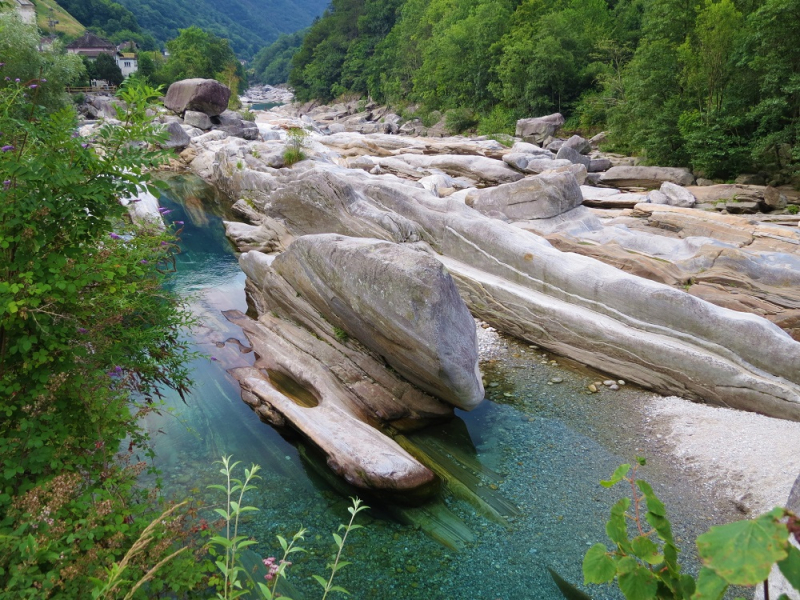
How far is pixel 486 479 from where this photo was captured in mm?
6695

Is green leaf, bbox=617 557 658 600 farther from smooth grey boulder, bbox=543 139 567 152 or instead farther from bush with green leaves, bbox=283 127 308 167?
smooth grey boulder, bbox=543 139 567 152

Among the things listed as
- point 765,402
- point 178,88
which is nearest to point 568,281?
point 765,402

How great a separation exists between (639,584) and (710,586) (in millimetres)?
480

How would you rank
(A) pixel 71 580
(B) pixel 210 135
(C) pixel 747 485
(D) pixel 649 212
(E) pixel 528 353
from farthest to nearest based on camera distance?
(B) pixel 210 135 < (D) pixel 649 212 < (E) pixel 528 353 < (C) pixel 747 485 < (A) pixel 71 580

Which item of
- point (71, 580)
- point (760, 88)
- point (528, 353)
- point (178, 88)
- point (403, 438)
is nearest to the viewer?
point (71, 580)

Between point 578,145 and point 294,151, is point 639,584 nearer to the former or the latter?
point 294,151

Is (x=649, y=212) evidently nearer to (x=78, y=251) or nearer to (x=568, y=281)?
(x=568, y=281)

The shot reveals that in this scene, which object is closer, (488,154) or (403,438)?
(403,438)

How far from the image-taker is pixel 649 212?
16547 millimetres

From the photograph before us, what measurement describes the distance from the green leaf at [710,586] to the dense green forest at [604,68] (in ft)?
75.2

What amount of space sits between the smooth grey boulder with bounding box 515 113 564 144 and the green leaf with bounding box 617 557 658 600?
122ft

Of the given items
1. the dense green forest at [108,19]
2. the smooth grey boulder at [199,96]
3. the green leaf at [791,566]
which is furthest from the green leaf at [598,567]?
the dense green forest at [108,19]

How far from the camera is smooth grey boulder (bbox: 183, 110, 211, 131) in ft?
128

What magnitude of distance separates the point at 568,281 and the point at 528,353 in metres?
1.59
